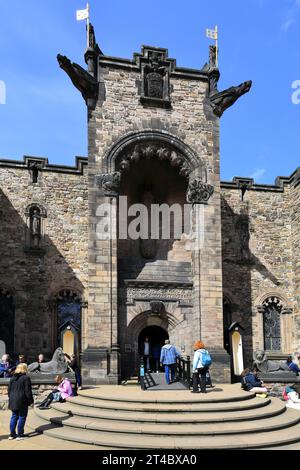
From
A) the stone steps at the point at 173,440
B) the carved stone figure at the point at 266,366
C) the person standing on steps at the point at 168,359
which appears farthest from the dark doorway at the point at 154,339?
the stone steps at the point at 173,440

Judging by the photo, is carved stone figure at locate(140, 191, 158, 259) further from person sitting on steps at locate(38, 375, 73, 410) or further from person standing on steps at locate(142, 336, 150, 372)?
person sitting on steps at locate(38, 375, 73, 410)

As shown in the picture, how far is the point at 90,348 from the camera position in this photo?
15.6 meters

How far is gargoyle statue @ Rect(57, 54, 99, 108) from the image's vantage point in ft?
54.3

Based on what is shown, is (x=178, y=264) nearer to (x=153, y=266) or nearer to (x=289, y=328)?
(x=153, y=266)

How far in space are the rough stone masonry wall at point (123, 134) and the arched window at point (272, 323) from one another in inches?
224

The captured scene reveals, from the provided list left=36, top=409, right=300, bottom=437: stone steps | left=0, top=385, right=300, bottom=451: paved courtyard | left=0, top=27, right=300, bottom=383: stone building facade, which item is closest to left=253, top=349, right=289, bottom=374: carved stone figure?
left=0, top=27, right=300, bottom=383: stone building facade

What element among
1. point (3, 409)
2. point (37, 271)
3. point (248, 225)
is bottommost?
point (3, 409)

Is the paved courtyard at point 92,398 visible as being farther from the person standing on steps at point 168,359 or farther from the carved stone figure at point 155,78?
A: the carved stone figure at point 155,78

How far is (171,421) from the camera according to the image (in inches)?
373

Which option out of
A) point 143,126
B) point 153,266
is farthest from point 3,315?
point 143,126

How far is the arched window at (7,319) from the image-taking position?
1866 cm

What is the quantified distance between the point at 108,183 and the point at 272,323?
10.5m

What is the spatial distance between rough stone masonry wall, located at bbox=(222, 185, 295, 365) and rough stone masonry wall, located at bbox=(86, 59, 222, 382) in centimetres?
461
